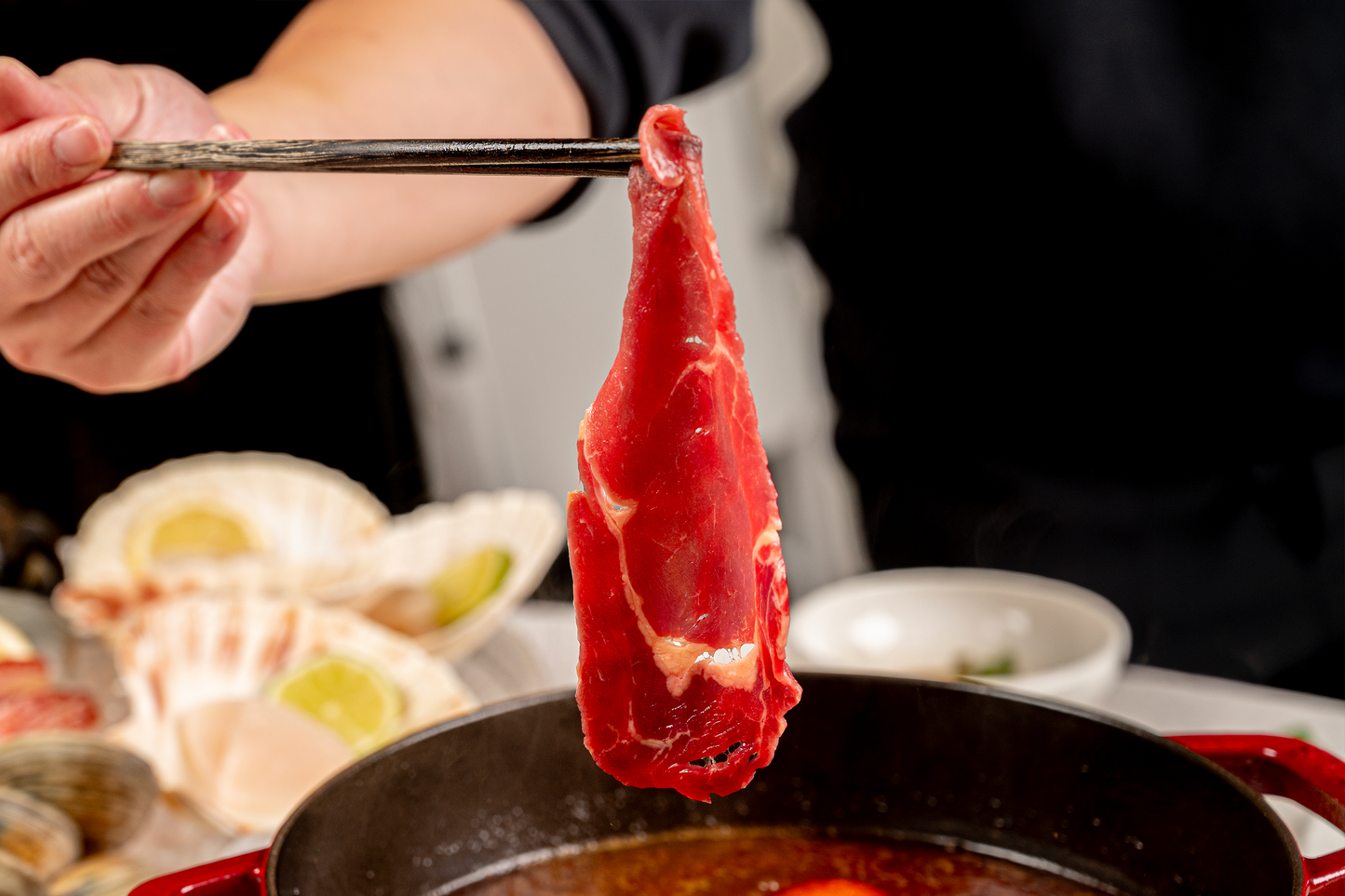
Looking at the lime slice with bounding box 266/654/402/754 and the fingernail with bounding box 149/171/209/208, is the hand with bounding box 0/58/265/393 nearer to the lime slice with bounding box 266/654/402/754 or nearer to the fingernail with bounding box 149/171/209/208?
the fingernail with bounding box 149/171/209/208

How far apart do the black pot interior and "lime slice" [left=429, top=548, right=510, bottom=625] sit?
0.96m

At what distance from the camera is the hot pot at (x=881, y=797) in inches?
32.8

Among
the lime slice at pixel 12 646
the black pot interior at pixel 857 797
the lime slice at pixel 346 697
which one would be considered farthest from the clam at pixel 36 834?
the black pot interior at pixel 857 797

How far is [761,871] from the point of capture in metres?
1.06

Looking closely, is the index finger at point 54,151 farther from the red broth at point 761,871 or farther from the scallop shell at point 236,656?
the scallop shell at point 236,656

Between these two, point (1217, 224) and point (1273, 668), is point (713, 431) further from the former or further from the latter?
point (1273, 668)

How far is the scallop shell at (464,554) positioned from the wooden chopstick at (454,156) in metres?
1.22

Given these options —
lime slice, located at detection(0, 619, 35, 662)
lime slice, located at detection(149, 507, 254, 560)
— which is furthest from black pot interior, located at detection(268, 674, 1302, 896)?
lime slice, located at detection(149, 507, 254, 560)

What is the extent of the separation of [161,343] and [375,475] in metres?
2.97

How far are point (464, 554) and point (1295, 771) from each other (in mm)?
1530

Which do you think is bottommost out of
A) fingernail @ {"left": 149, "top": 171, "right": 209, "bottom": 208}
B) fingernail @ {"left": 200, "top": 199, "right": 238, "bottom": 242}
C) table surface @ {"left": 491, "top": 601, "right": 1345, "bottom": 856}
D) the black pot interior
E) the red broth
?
table surface @ {"left": 491, "top": 601, "right": 1345, "bottom": 856}

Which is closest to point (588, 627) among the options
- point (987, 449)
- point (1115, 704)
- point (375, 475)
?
point (1115, 704)

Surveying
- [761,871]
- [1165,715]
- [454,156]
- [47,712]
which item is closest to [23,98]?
[454,156]

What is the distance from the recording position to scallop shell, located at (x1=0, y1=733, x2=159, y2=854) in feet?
4.47
